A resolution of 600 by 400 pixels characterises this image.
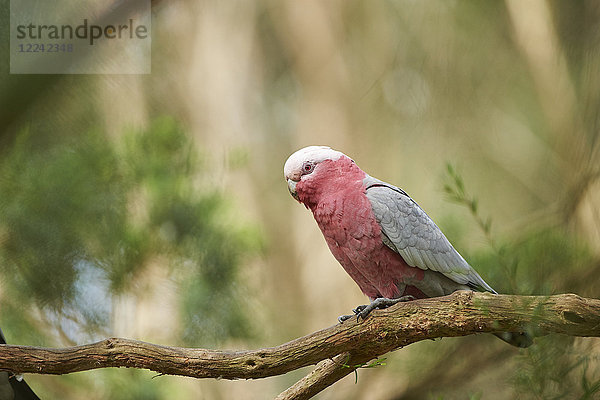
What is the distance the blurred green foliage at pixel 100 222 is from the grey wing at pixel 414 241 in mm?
1361

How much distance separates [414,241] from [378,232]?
105 millimetres

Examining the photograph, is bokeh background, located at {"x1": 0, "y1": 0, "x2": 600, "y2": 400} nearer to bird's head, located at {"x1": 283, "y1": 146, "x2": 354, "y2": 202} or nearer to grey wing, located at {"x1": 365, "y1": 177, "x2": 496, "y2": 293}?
grey wing, located at {"x1": 365, "y1": 177, "x2": 496, "y2": 293}

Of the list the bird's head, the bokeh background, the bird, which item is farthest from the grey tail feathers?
the bird

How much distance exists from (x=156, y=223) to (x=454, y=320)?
178cm

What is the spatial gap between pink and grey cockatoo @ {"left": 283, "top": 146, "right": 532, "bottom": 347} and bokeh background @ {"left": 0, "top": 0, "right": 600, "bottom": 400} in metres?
0.14

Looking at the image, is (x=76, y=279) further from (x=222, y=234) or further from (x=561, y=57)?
(x=561, y=57)

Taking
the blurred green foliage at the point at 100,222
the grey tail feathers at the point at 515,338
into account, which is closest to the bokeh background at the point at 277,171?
the blurred green foliage at the point at 100,222

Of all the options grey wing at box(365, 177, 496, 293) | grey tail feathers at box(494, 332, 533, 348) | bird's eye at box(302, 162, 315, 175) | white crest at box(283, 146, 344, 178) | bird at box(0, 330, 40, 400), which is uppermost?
white crest at box(283, 146, 344, 178)

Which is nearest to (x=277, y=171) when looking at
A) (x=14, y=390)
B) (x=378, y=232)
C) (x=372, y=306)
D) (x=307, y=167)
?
(x=14, y=390)

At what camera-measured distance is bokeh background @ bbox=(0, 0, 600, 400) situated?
1549mm

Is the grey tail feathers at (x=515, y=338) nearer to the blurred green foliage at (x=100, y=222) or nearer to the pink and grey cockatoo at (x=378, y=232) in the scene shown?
the pink and grey cockatoo at (x=378, y=232)

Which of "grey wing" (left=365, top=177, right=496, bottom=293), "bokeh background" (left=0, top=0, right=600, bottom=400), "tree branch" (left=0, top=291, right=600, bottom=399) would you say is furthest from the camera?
"grey wing" (left=365, top=177, right=496, bottom=293)

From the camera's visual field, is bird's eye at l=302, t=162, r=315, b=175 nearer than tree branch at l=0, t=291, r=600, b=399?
No

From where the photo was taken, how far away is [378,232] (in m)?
1.73
